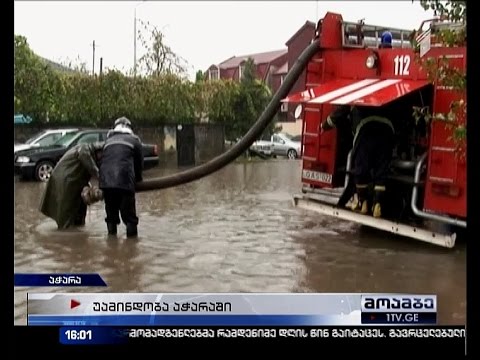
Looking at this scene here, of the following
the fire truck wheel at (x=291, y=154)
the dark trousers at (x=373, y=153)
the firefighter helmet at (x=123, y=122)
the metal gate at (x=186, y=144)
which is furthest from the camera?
the dark trousers at (x=373, y=153)

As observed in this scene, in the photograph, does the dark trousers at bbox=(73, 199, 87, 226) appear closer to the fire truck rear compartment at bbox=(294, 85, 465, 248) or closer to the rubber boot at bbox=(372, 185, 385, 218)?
the fire truck rear compartment at bbox=(294, 85, 465, 248)

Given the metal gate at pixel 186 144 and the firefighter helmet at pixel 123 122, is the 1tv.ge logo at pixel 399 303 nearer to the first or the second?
the metal gate at pixel 186 144

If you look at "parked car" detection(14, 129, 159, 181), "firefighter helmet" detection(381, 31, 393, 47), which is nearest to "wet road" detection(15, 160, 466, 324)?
"parked car" detection(14, 129, 159, 181)

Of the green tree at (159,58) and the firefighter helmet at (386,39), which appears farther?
the firefighter helmet at (386,39)

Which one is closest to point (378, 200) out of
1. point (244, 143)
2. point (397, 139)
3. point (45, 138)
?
point (397, 139)

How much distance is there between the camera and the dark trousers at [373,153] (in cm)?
483

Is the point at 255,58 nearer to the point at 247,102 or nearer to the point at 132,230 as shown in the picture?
the point at 247,102

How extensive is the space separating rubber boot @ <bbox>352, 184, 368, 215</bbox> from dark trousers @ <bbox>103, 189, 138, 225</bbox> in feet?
5.55

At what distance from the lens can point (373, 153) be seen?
486cm

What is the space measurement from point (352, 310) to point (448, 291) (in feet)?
1.86
